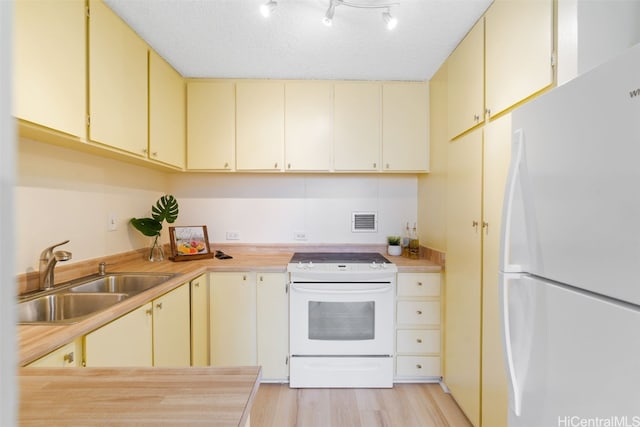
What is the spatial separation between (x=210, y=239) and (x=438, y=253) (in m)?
2.04

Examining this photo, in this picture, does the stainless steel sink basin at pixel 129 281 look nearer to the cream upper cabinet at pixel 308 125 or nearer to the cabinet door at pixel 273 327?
the cabinet door at pixel 273 327

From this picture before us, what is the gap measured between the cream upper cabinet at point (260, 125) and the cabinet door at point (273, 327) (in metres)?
0.98

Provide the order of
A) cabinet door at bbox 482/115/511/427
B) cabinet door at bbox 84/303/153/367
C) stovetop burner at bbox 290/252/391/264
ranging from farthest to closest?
stovetop burner at bbox 290/252/391/264 → cabinet door at bbox 482/115/511/427 → cabinet door at bbox 84/303/153/367

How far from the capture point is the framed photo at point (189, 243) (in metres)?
2.29

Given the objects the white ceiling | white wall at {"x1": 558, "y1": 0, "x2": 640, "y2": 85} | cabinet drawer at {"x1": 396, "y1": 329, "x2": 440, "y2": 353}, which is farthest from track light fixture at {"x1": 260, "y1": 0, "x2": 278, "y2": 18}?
cabinet drawer at {"x1": 396, "y1": 329, "x2": 440, "y2": 353}

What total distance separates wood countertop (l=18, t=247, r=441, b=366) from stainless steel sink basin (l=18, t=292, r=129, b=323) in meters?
0.15

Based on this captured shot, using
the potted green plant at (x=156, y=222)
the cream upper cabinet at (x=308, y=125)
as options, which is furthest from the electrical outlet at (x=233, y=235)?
the cream upper cabinet at (x=308, y=125)

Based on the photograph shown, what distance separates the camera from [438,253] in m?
2.15

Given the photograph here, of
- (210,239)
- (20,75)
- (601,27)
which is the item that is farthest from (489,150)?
(210,239)

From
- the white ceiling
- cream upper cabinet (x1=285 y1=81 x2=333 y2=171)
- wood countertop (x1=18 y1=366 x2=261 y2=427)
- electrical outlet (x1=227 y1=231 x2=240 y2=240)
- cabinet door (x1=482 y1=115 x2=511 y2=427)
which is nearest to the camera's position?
wood countertop (x1=18 y1=366 x2=261 y2=427)

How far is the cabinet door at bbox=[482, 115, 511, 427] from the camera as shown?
4.39 feet

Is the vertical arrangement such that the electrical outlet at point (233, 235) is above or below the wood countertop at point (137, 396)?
above

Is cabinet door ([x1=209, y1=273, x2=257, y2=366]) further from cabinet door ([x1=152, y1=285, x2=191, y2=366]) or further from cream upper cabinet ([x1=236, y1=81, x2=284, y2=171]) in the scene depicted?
cream upper cabinet ([x1=236, y1=81, x2=284, y2=171])

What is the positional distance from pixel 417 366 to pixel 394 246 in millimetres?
964
